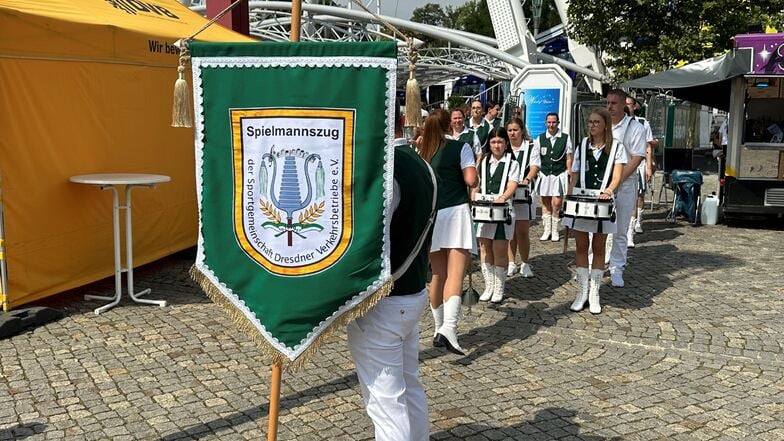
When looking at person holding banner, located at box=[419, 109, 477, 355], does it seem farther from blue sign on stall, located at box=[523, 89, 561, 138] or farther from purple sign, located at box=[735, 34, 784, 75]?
blue sign on stall, located at box=[523, 89, 561, 138]

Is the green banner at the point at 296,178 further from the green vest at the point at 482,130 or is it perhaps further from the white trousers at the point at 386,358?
the green vest at the point at 482,130

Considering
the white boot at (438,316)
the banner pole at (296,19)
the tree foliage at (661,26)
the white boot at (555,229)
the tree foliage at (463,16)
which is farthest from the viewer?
the tree foliage at (463,16)

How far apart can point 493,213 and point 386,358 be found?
12.5 ft

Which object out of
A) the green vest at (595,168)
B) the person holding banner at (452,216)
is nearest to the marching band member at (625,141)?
the green vest at (595,168)

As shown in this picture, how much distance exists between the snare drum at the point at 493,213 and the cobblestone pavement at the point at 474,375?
844mm

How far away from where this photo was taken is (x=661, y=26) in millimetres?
19594

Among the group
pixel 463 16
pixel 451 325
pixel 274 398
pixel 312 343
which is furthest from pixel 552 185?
pixel 463 16

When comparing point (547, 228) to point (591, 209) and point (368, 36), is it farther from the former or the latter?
point (368, 36)

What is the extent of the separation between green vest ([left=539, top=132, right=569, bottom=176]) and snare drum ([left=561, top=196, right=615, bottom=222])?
3.53 meters

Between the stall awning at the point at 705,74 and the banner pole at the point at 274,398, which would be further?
the stall awning at the point at 705,74

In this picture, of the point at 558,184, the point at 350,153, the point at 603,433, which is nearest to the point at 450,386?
the point at 603,433

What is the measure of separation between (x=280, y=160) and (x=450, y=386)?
8.39 ft

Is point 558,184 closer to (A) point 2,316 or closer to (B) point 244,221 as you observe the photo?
(A) point 2,316

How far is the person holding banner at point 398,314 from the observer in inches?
126
